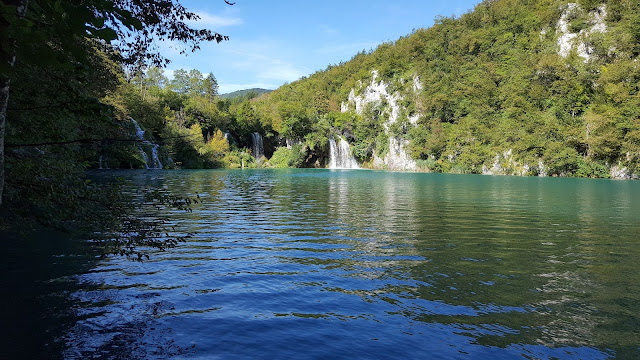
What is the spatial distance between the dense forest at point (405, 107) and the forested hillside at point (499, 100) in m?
0.23

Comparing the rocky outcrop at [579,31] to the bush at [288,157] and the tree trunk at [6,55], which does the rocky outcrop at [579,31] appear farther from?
the tree trunk at [6,55]

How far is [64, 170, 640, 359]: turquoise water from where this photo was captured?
417 cm

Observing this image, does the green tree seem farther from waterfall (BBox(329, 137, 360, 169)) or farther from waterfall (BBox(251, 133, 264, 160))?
waterfall (BBox(329, 137, 360, 169))

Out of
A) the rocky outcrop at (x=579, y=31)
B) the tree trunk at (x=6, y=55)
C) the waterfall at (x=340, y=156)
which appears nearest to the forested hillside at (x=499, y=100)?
the rocky outcrop at (x=579, y=31)

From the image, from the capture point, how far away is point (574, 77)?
5181 centimetres

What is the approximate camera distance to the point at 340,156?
8625cm

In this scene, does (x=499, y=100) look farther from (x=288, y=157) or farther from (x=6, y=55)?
(x=6, y=55)

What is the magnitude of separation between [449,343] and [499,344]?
0.59 meters

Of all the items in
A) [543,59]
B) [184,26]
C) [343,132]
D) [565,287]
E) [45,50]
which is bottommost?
[565,287]

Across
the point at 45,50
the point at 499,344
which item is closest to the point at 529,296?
the point at 499,344

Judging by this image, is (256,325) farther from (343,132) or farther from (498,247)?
(343,132)

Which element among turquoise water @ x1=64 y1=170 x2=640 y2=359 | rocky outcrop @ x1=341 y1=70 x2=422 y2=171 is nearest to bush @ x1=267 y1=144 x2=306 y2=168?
rocky outcrop @ x1=341 y1=70 x2=422 y2=171

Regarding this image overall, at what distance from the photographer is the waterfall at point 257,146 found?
8447cm

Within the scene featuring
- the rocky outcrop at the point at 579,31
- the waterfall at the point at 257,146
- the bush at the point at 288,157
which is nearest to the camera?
the rocky outcrop at the point at 579,31
